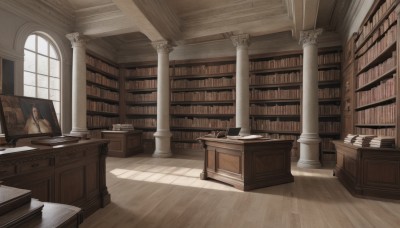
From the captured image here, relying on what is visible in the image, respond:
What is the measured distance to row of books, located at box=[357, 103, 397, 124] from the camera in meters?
3.30

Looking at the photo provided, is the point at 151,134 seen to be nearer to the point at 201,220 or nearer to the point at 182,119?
the point at 182,119

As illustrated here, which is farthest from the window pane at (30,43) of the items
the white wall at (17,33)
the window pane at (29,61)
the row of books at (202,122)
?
the row of books at (202,122)

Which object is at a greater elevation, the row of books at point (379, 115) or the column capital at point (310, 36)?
the column capital at point (310, 36)

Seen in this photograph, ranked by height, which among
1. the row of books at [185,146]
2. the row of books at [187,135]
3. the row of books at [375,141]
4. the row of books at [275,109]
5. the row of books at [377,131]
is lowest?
the row of books at [185,146]

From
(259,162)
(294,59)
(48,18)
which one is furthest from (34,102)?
(294,59)

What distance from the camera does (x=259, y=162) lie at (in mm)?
3723

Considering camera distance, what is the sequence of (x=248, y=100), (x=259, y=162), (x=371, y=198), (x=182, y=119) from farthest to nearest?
(x=182, y=119) → (x=248, y=100) → (x=259, y=162) → (x=371, y=198)

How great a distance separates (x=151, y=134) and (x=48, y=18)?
4.23 meters

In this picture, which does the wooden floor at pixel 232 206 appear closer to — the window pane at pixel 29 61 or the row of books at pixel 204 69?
the window pane at pixel 29 61

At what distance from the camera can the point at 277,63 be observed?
6410 mm

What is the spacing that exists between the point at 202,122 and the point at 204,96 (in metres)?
0.81

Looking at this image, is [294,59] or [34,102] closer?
[34,102]

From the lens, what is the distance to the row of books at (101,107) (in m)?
6.73

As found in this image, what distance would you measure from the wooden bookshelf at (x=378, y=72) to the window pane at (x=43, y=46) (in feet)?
22.9
